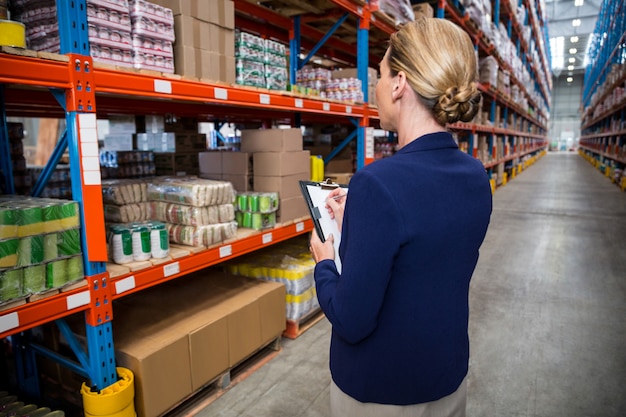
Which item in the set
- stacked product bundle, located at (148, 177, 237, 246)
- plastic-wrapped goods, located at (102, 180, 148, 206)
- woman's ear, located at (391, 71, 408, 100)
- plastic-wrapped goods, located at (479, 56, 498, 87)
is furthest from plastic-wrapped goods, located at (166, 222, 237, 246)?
plastic-wrapped goods, located at (479, 56, 498, 87)

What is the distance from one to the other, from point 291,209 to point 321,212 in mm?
1947

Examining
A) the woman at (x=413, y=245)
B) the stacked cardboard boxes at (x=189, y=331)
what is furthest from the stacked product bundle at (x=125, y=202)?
the woman at (x=413, y=245)

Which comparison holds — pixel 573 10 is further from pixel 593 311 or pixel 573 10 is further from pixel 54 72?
pixel 54 72

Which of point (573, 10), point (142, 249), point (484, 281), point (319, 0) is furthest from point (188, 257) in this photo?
point (573, 10)

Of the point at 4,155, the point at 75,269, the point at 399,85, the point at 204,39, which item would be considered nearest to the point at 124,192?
the point at 4,155

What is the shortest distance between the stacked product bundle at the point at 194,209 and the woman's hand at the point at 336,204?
4.54ft

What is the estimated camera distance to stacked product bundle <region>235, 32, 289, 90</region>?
9.29 ft

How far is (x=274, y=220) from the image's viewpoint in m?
3.18

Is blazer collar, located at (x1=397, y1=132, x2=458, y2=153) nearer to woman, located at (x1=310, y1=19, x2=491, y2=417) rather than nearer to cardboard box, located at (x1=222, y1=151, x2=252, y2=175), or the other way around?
woman, located at (x1=310, y1=19, x2=491, y2=417)

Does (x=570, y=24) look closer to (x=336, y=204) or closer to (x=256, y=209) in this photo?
(x=256, y=209)

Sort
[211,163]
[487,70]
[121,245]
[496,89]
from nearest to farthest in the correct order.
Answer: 1. [121,245]
2. [211,163]
3. [487,70]
4. [496,89]

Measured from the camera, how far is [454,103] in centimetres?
104

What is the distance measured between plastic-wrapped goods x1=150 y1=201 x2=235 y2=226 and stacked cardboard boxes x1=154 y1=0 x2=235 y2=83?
778mm

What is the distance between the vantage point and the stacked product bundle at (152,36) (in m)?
2.16
